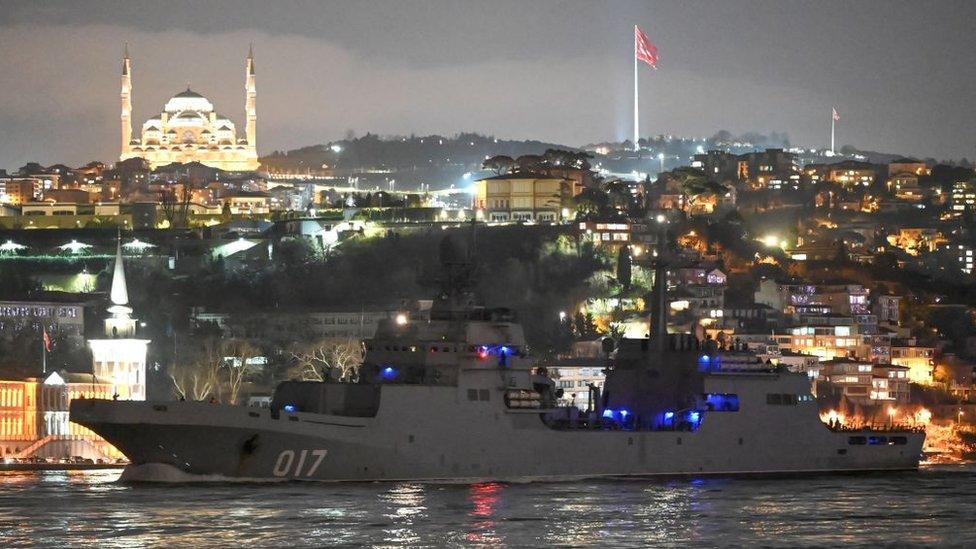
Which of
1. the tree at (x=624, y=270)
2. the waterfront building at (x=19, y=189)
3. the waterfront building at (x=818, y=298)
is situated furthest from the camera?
the waterfront building at (x=19, y=189)

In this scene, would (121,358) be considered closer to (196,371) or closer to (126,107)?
(196,371)

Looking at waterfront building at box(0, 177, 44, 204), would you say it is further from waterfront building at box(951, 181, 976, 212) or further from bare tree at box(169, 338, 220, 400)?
waterfront building at box(951, 181, 976, 212)

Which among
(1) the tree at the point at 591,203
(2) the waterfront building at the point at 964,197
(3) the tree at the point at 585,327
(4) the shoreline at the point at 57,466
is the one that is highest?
(2) the waterfront building at the point at 964,197

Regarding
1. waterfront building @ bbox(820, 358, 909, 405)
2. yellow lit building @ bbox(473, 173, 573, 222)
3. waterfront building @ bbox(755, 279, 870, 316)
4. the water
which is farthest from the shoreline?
yellow lit building @ bbox(473, 173, 573, 222)

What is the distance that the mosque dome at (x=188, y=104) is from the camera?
526 ft

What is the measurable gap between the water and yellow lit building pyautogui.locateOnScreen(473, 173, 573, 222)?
6400cm

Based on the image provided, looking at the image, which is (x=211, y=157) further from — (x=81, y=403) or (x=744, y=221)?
(x=81, y=403)

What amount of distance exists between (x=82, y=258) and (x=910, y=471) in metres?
55.6

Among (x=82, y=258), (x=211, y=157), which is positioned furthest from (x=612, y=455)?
(x=211, y=157)

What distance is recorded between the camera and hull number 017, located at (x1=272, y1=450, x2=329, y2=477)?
157 feet

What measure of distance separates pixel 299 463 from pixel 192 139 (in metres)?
112

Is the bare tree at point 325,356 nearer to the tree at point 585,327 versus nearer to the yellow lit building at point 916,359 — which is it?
the tree at point 585,327

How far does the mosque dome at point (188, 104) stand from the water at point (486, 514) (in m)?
110

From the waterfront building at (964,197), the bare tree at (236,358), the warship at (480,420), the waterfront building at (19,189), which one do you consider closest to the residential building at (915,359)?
the bare tree at (236,358)
